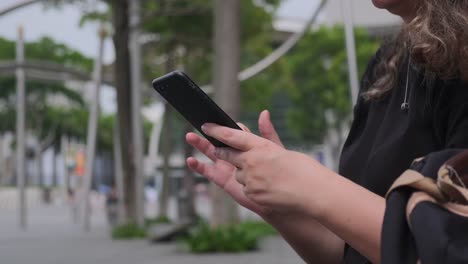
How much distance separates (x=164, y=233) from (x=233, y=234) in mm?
2415

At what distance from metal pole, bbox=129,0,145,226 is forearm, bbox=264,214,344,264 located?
1408 cm

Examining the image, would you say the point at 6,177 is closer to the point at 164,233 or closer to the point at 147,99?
the point at 147,99

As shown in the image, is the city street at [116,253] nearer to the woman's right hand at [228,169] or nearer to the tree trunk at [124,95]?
the tree trunk at [124,95]

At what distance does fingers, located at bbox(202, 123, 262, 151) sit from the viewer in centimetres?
139

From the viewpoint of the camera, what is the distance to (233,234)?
36.4ft

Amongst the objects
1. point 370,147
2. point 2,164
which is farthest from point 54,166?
point 370,147

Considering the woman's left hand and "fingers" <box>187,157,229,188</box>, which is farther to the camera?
"fingers" <box>187,157,229,188</box>

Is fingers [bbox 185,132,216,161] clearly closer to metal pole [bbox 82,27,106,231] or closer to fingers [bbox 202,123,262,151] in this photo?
fingers [bbox 202,123,262,151]

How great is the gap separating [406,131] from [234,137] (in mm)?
307

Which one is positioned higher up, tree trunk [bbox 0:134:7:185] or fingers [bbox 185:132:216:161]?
fingers [bbox 185:132:216:161]

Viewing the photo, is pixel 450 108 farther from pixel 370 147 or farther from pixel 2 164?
pixel 2 164

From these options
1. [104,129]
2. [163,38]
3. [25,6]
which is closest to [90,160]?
[163,38]

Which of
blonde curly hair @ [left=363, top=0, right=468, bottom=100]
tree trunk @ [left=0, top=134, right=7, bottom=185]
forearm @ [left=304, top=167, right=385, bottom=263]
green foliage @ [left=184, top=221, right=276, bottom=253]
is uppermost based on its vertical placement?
blonde curly hair @ [left=363, top=0, right=468, bottom=100]

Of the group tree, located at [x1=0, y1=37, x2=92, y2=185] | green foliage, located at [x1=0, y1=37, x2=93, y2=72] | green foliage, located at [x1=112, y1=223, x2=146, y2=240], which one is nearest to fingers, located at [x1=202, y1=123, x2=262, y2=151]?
green foliage, located at [x1=112, y1=223, x2=146, y2=240]
